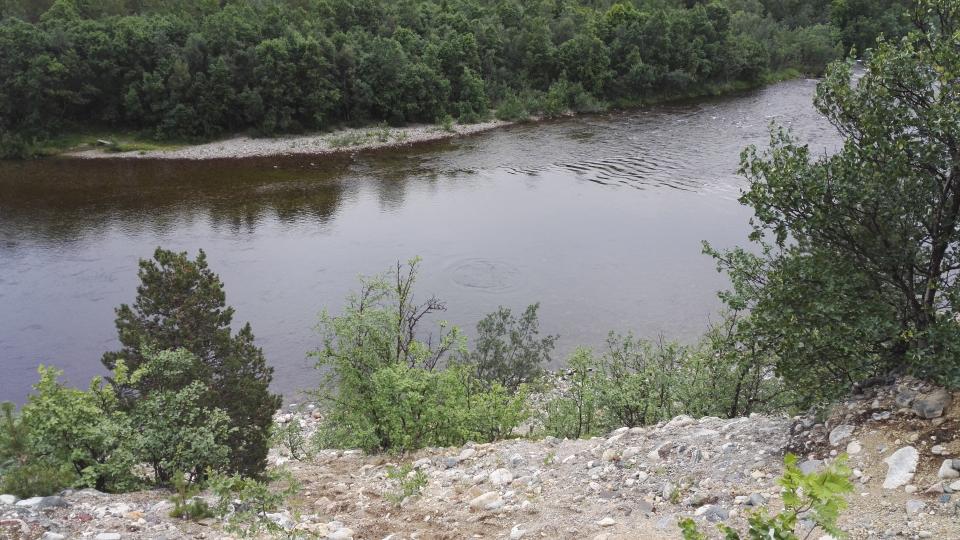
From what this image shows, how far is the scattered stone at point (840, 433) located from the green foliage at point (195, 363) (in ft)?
36.6

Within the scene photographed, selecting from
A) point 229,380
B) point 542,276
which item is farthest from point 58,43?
point 229,380

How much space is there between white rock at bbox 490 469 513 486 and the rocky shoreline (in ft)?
193

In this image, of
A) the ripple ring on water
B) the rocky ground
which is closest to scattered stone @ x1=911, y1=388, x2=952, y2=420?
the rocky ground

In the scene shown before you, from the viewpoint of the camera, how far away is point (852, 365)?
12.9 metres

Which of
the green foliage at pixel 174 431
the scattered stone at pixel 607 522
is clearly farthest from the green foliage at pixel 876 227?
the green foliage at pixel 174 431

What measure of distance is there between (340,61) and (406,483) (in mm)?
68704

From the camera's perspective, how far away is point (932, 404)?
11.5m

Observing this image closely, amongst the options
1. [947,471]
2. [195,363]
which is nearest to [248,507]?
A: [195,363]

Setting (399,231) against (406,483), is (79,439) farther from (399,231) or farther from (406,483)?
(399,231)

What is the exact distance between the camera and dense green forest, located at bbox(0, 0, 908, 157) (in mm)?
72000

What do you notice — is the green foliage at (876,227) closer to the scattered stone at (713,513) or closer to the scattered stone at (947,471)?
the scattered stone at (947,471)

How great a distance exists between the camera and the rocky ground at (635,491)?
10.5 meters

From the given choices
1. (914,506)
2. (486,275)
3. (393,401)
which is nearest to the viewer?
(914,506)

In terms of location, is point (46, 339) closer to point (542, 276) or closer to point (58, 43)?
point (542, 276)
